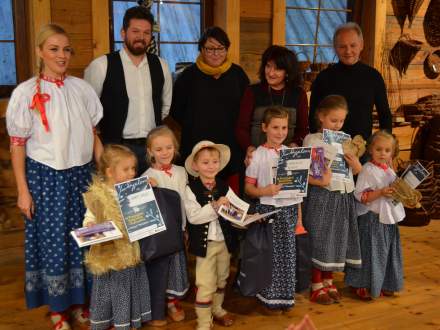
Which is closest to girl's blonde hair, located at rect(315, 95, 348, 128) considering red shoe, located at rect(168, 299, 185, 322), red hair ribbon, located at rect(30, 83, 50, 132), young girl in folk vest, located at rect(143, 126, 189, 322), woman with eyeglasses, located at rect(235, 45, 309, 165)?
woman with eyeglasses, located at rect(235, 45, 309, 165)

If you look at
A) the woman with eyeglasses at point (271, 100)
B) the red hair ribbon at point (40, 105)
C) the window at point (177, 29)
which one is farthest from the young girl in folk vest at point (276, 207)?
the window at point (177, 29)

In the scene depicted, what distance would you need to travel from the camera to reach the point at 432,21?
522 centimetres

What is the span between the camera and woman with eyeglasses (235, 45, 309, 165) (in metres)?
2.89

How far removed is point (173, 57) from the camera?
4086 mm

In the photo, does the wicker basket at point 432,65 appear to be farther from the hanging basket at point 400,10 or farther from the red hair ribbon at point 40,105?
the red hair ribbon at point 40,105

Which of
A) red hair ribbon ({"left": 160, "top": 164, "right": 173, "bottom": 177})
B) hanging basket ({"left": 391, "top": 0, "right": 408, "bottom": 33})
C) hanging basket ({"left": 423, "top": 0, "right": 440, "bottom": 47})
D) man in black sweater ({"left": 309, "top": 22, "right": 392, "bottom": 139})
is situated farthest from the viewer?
hanging basket ({"left": 423, "top": 0, "right": 440, "bottom": 47})

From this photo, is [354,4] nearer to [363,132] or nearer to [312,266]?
[363,132]

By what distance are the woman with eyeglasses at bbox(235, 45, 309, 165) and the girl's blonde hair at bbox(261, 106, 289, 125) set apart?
16cm

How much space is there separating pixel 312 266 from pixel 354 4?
9.38 feet

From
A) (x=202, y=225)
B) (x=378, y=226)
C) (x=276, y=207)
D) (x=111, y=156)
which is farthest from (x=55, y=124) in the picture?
(x=378, y=226)

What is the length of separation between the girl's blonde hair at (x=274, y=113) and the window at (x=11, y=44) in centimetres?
178

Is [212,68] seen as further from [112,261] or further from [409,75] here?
[409,75]

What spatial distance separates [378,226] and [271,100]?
0.97 metres

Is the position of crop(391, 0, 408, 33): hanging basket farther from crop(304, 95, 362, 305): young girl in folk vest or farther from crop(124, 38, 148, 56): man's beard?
crop(124, 38, 148, 56): man's beard
